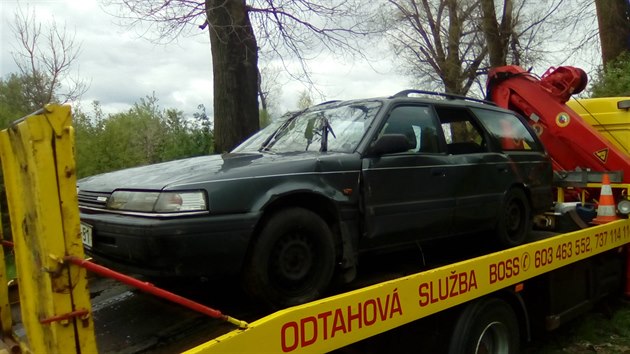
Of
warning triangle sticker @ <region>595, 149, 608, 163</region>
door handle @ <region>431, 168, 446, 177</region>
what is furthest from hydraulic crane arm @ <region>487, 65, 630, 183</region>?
door handle @ <region>431, 168, 446, 177</region>

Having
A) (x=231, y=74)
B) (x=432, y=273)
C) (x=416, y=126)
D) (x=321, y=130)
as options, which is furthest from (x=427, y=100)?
(x=231, y=74)

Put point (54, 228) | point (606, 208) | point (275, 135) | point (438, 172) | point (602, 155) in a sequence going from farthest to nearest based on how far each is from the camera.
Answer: point (602, 155) < point (606, 208) < point (275, 135) < point (438, 172) < point (54, 228)

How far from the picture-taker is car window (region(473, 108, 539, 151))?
4.55m

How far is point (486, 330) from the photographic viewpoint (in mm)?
3525

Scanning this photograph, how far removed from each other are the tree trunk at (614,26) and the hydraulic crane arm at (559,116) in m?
8.67

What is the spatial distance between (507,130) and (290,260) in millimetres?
2973

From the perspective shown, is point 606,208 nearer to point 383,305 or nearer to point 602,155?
point 602,155

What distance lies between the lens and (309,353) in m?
2.31

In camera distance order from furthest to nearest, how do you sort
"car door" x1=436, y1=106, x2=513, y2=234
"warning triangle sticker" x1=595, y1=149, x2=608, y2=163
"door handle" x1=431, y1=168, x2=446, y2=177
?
"warning triangle sticker" x1=595, y1=149, x2=608, y2=163, "car door" x1=436, y1=106, x2=513, y2=234, "door handle" x1=431, y1=168, x2=446, y2=177

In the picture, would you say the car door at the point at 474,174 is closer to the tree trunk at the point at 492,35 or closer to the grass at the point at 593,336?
the grass at the point at 593,336

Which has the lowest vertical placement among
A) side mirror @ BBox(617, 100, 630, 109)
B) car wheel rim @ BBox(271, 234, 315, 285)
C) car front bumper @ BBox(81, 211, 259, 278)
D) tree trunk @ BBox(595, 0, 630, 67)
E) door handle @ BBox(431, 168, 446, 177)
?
car wheel rim @ BBox(271, 234, 315, 285)

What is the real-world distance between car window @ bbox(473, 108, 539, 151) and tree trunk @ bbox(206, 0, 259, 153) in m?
4.37

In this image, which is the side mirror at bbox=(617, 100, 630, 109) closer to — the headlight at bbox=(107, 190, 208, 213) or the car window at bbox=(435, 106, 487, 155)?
the car window at bbox=(435, 106, 487, 155)

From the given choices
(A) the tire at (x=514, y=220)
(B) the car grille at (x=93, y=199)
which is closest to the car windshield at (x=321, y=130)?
(B) the car grille at (x=93, y=199)
